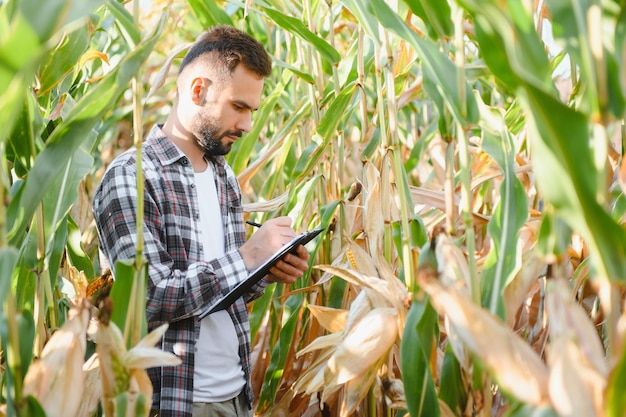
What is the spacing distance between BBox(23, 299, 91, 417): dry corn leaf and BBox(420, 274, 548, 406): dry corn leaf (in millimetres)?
411

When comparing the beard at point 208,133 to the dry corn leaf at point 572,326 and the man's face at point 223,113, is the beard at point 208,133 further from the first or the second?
the dry corn leaf at point 572,326

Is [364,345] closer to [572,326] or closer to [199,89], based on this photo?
[572,326]

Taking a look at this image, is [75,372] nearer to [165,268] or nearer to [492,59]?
[165,268]

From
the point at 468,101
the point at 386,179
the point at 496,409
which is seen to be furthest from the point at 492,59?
the point at 496,409

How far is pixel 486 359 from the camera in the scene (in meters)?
0.76

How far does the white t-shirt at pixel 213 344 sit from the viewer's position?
1.40 meters

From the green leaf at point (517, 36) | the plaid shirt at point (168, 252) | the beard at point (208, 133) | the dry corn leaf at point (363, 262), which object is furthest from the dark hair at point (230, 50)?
the green leaf at point (517, 36)

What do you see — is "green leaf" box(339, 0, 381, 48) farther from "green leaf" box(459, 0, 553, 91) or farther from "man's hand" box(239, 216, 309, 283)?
"man's hand" box(239, 216, 309, 283)

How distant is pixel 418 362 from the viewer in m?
0.97

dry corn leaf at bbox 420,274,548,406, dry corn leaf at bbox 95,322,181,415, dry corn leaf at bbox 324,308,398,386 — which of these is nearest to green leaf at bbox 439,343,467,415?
dry corn leaf at bbox 324,308,398,386

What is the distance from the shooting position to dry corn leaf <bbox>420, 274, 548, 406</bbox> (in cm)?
75

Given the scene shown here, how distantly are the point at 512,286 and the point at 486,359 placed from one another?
27 centimetres

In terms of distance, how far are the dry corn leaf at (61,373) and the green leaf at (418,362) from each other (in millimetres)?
405

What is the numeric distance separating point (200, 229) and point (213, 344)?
0.22m
